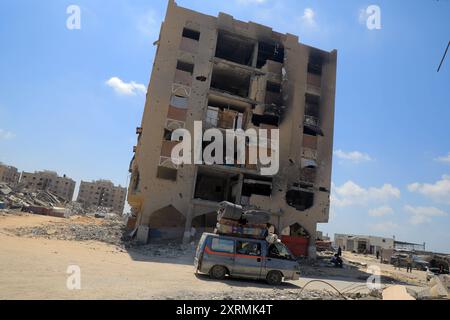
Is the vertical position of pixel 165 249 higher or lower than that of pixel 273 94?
lower

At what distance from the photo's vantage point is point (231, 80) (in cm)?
3294

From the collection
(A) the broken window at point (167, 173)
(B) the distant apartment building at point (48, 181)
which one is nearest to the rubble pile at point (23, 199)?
(A) the broken window at point (167, 173)

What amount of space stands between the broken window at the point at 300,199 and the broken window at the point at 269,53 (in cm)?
1305

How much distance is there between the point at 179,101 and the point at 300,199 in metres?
14.0

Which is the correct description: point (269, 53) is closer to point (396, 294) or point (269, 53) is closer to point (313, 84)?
point (313, 84)

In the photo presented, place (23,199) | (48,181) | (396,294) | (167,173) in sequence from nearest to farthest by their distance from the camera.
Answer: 1. (396,294)
2. (167,173)
3. (23,199)
4. (48,181)

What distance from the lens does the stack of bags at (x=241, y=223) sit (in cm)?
1281

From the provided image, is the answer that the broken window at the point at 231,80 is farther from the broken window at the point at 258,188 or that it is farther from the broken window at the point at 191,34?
the broken window at the point at 258,188

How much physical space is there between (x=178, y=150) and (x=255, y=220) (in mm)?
14802

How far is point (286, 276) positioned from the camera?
497 inches

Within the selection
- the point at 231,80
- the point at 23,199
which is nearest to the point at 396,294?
the point at 231,80

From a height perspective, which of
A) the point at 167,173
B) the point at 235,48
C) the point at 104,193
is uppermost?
the point at 235,48
